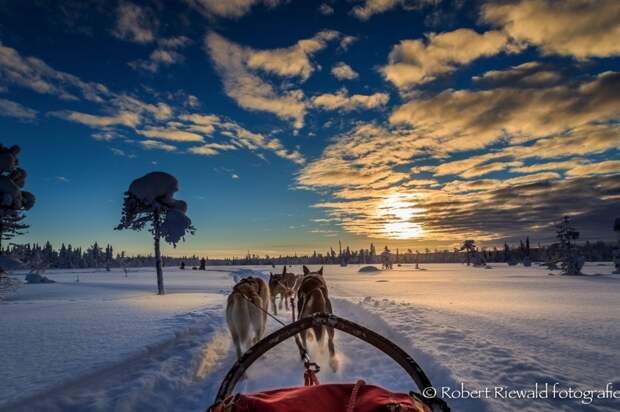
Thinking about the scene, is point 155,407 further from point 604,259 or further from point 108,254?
point 108,254

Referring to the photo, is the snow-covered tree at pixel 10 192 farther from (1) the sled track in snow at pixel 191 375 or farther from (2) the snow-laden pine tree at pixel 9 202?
(1) the sled track in snow at pixel 191 375

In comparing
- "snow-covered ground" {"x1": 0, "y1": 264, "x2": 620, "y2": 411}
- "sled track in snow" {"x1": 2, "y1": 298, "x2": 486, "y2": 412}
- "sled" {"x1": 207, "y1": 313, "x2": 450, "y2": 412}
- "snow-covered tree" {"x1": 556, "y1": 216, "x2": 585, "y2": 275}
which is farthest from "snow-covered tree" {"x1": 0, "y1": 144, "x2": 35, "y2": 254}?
"snow-covered tree" {"x1": 556, "y1": 216, "x2": 585, "y2": 275}

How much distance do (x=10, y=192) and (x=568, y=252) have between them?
2206 inches

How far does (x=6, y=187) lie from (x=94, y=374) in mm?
19611

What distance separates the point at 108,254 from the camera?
493 feet

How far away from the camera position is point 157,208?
76.3ft

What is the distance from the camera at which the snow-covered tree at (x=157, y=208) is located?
74.8 feet

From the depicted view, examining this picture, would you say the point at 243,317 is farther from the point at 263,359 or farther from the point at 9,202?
the point at 9,202

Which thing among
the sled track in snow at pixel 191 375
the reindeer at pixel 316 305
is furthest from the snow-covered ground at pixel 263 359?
the reindeer at pixel 316 305

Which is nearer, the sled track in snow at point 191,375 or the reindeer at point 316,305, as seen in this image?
the sled track in snow at point 191,375

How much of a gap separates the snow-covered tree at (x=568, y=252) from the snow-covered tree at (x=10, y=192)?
52846 mm

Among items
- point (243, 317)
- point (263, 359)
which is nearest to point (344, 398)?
point (243, 317)

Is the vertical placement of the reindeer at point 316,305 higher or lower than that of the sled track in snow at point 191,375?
higher

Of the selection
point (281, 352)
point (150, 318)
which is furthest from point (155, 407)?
point (150, 318)
